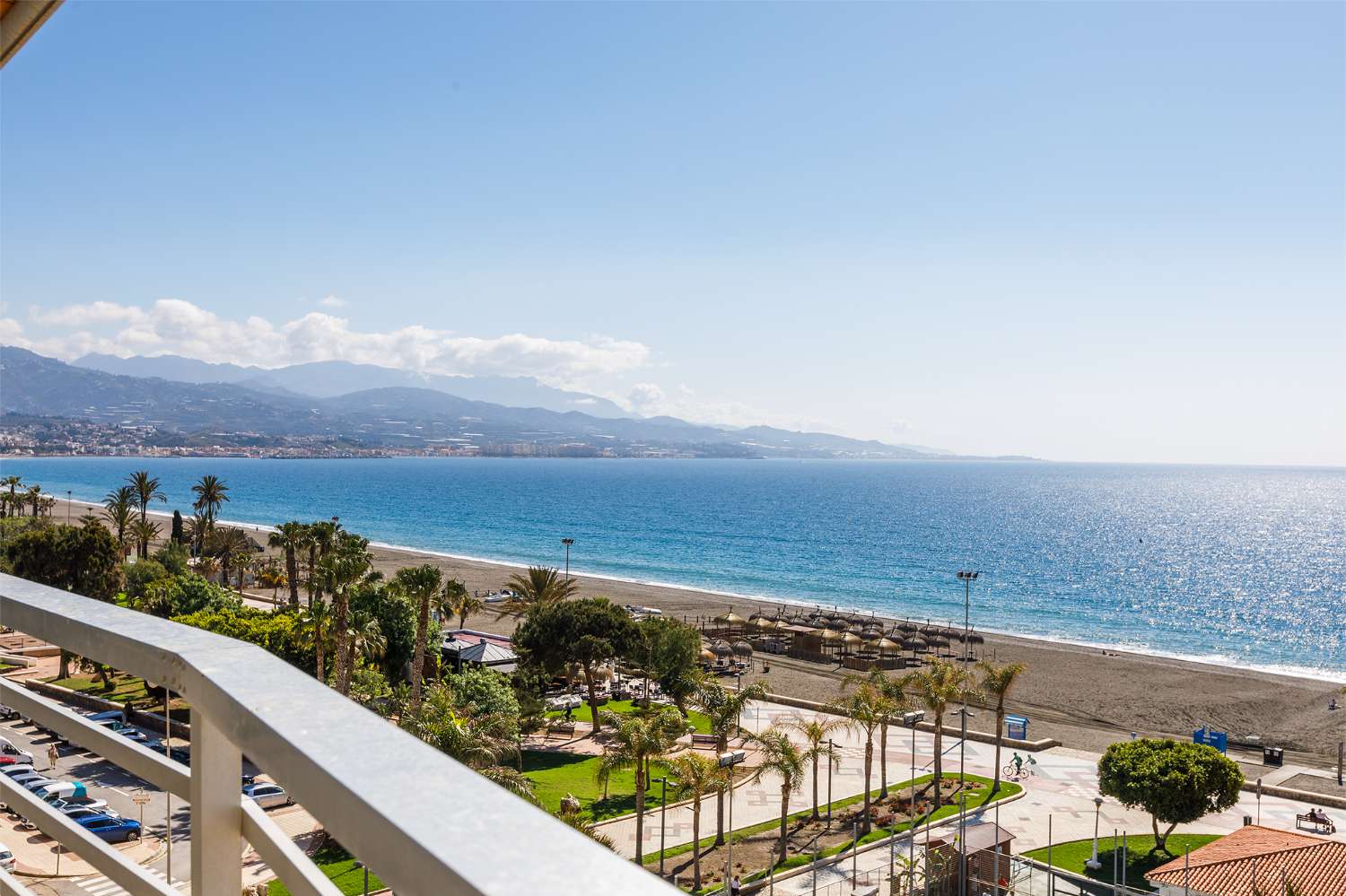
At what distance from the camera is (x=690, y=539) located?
9800 centimetres

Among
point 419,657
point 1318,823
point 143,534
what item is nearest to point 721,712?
point 419,657

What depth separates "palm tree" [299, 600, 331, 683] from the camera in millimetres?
25172

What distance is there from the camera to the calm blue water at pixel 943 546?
62.5 m

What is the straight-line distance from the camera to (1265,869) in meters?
17.4

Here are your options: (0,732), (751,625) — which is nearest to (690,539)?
(751,625)

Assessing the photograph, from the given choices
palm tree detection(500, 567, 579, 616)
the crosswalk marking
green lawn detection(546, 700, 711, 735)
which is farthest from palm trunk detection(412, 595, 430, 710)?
the crosswalk marking

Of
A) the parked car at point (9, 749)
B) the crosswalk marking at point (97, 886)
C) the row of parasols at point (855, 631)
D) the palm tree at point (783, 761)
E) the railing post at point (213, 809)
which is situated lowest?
the row of parasols at point (855, 631)

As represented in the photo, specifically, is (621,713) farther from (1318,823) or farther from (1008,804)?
(1318,823)

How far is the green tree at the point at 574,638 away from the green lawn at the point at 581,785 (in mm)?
3368

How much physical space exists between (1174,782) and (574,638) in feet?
56.4

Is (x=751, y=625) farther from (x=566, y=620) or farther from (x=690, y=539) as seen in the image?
(x=690, y=539)

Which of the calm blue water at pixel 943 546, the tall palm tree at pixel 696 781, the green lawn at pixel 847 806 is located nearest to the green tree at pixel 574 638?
the green lawn at pixel 847 806

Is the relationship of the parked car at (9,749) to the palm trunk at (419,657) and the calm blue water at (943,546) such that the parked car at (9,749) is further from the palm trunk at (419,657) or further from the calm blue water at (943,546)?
the calm blue water at (943,546)

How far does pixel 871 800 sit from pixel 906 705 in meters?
3.00
